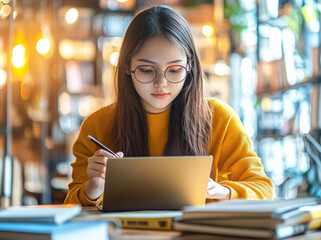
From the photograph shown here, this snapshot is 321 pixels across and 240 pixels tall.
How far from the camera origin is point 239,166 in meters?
1.75

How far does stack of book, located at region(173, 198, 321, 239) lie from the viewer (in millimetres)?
962

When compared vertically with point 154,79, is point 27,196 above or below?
below

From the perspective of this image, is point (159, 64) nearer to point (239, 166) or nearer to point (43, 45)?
point (239, 166)

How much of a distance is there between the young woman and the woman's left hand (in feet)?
0.42

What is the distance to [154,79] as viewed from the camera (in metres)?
1.73

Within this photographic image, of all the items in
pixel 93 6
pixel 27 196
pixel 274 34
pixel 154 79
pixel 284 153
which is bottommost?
pixel 27 196

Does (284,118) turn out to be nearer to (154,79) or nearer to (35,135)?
(154,79)

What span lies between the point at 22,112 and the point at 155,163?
214 inches

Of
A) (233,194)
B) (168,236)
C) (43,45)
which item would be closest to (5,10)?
(233,194)

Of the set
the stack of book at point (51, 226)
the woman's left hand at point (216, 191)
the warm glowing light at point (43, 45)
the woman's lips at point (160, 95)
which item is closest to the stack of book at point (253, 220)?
the stack of book at point (51, 226)

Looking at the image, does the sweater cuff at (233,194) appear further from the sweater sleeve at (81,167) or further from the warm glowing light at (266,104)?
the warm glowing light at (266,104)

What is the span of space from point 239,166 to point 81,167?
55cm

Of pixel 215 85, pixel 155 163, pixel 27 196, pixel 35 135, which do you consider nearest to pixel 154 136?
pixel 155 163

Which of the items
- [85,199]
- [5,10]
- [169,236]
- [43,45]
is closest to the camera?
[169,236]
